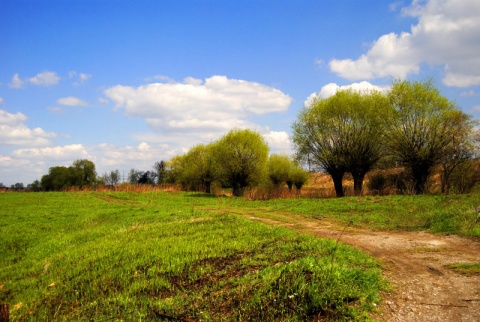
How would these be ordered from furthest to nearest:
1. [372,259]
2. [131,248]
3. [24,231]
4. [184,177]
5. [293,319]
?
[184,177]
[24,231]
[131,248]
[372,259]
[293,319]

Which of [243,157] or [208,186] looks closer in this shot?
[243,157]

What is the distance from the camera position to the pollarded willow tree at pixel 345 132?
30719 mm

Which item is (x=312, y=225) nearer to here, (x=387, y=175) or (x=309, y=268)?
(x=309, y=268)

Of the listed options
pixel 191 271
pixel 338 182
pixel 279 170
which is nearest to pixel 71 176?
pixel 279 170

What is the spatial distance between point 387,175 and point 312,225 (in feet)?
78.0

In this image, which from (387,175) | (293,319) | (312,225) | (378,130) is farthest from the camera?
(387,175)

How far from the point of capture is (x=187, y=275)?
8008 millimetres

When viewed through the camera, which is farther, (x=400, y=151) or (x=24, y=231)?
(x=400, y=151)

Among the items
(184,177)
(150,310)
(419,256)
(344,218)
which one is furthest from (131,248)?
(184,177)

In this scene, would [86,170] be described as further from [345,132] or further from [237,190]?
[345,132]

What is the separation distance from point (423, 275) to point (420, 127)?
25.1 m

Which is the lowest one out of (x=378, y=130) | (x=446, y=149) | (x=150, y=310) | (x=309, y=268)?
(x=150, y=310)

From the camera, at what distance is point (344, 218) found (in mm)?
16672

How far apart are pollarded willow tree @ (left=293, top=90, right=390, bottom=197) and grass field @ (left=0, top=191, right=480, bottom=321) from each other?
1584cm
